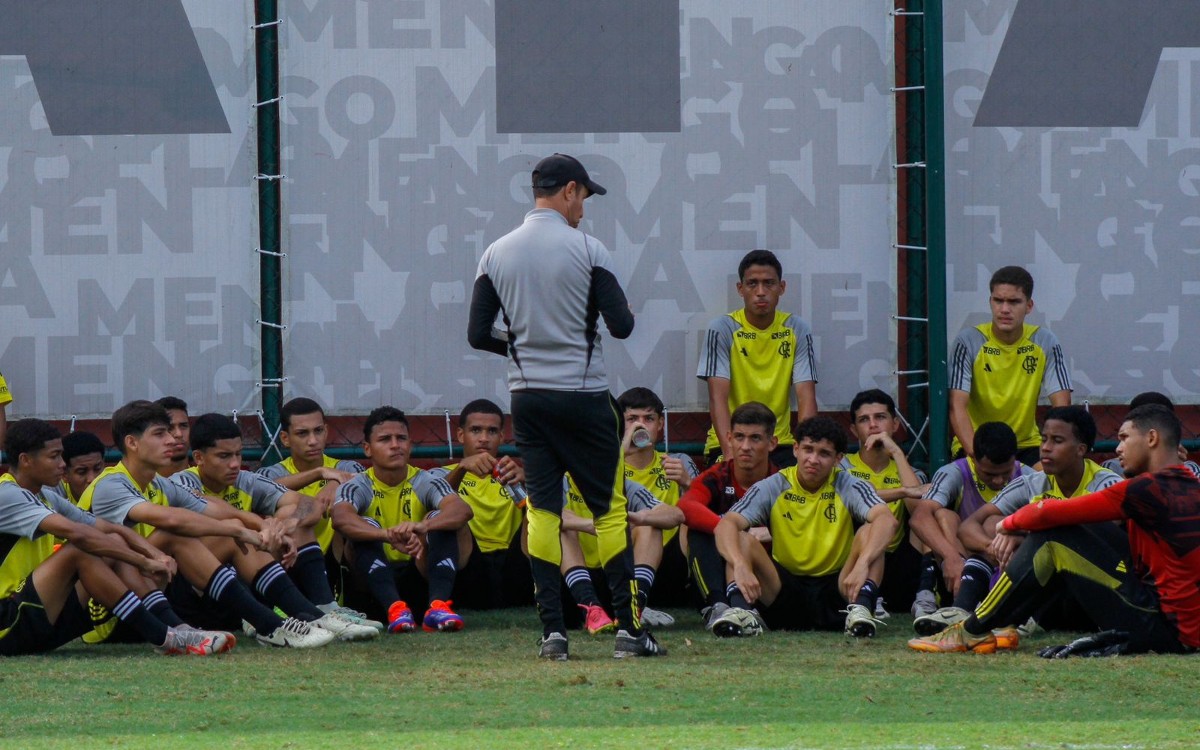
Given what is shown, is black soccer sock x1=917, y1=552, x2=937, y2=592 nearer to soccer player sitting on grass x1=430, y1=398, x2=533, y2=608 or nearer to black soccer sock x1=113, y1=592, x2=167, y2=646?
soccer player sitting on grass x1=430, y1=398, x2=533, y2=608

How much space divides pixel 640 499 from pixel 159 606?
2353mm

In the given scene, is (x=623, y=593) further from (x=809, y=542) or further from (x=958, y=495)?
(x=958, y=495)

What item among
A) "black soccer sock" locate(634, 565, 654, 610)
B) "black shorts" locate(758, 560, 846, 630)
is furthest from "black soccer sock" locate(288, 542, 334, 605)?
"black shorts" locate(758, 560, 846, 630)

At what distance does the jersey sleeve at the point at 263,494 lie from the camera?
780cm

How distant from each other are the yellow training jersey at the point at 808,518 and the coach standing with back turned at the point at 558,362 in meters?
1.60

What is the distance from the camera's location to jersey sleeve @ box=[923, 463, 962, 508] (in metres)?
7.78

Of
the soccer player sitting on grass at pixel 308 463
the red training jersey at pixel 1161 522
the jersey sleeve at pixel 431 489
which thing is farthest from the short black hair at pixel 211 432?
the red training jersey at pixel 1161 522

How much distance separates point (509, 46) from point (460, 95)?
1.30 feet

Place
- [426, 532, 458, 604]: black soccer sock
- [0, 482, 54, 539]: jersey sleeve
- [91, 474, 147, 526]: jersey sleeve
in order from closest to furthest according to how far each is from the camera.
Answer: [0, 482, 54, 539]: jersey sleeve, [91, 474, 147, 526]: jersey sleeve, [426, 532, 458, 604]: black soccer sock

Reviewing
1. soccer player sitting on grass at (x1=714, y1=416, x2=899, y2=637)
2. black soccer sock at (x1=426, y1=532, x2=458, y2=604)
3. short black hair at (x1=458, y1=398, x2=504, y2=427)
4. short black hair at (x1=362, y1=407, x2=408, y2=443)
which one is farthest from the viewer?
short black hair at (x1=458, y1=398, x2=504, y2=427)

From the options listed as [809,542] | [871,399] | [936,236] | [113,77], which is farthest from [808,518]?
[113,77]

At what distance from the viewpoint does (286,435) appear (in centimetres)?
838

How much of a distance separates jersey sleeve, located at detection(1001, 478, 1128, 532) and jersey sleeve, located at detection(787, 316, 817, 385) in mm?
2701

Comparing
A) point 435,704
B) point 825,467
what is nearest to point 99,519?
point 435,704
